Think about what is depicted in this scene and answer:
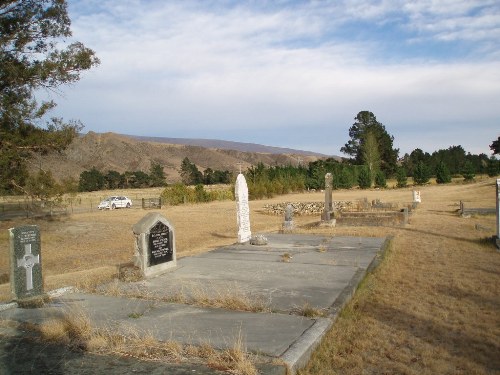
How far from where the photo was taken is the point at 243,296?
6812 mm

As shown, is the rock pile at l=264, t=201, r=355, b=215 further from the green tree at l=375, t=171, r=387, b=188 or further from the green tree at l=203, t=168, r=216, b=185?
the green tree at l=203, t=168, r=216, b=185

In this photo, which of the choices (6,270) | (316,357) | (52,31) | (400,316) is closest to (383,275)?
(400,316)

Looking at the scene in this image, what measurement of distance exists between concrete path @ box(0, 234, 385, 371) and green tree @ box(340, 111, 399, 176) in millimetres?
69273

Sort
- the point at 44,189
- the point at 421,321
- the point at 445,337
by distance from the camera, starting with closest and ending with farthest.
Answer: the point at 445,337 < the point at 421,321 < the point at 44,189

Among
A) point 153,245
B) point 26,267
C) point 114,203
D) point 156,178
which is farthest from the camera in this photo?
point 156,178

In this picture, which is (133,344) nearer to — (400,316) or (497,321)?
(400,316)

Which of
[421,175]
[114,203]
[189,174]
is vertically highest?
[189,174]

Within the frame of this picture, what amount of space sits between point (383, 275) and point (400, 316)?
8.95 ft

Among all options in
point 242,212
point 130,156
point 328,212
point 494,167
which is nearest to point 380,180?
point 494,167

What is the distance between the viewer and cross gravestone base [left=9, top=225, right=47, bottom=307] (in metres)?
6.98

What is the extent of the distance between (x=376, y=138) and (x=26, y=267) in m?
74.6

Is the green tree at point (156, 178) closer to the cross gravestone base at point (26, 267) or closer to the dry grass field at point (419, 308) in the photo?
the dry grass field at point (419, 308)

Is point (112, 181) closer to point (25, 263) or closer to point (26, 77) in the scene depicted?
point (26, 77)

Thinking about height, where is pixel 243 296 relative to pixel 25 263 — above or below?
below
